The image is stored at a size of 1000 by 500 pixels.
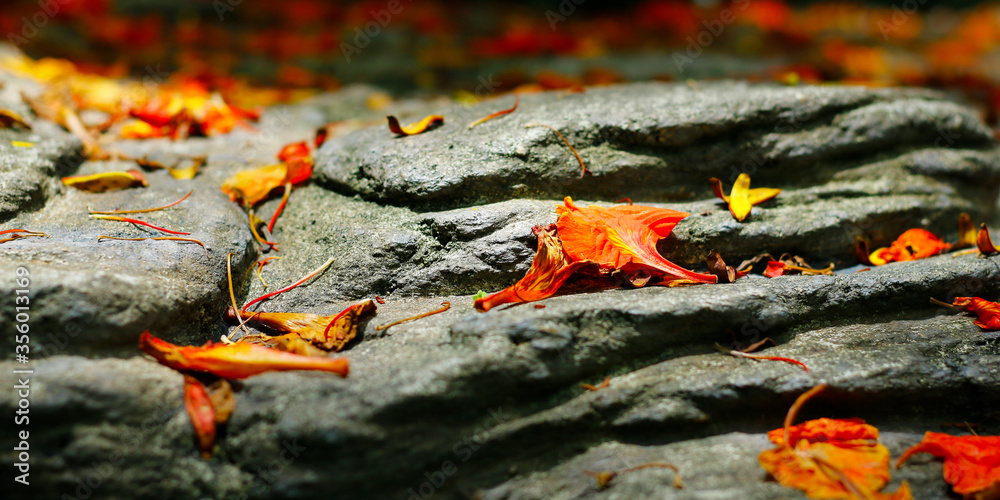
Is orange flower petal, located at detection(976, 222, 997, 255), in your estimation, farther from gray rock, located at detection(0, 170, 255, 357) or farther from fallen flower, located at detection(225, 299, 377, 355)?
gray rock, located at detection(0, 170, 255, 357)

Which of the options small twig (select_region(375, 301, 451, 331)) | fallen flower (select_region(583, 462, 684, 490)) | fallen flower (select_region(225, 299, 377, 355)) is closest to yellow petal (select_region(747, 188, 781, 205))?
fallen flower (select_region(583, 462, 684, 490))

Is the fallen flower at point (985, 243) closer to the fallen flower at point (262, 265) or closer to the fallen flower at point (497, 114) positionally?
the fallen flower at point (497, 114)

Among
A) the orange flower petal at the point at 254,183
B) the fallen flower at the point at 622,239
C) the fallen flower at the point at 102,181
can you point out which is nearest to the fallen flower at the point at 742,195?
the fallen flower at the point at 622,239

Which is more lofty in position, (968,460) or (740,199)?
(740,199)

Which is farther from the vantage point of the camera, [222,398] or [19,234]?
[19,234]

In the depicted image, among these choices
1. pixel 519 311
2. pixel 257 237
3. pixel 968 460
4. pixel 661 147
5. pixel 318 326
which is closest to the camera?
pixel 968 460

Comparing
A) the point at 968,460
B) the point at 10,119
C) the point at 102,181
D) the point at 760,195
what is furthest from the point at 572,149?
the point at 10,119

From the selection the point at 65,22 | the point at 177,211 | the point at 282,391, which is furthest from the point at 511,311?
the point at 65,22

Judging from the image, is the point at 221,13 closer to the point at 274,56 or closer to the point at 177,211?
the point at 274,56

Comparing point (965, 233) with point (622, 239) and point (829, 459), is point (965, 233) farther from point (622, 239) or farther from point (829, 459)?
point (622, 239)
